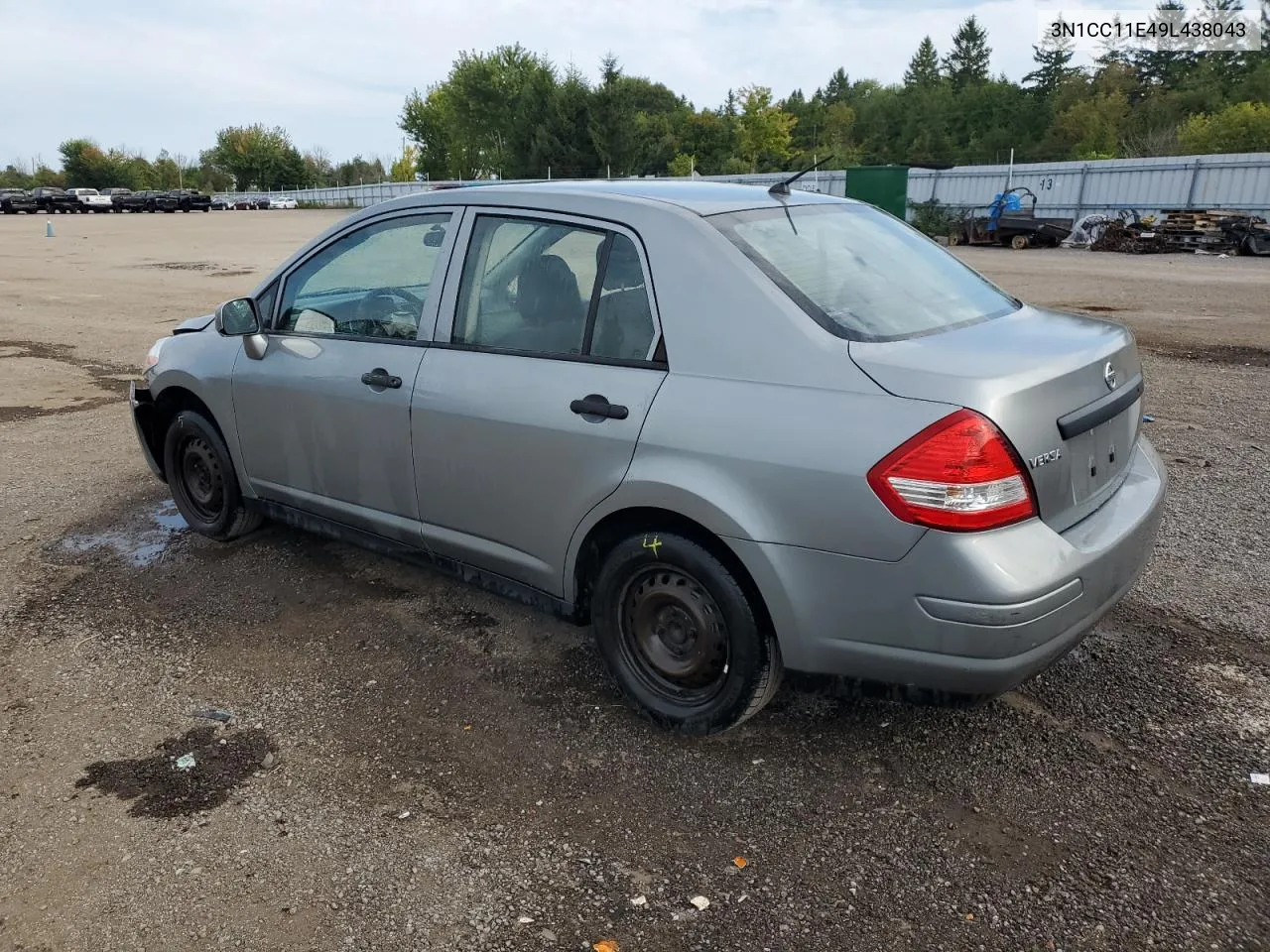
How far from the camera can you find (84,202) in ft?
214

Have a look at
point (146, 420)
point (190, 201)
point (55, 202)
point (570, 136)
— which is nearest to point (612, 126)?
point (570, 136)

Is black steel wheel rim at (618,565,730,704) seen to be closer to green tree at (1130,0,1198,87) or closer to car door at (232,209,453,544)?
car door at (232,209,453,544)

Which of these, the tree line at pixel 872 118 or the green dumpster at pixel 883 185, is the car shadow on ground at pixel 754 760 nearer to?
the green dumpster at pixel 883 185

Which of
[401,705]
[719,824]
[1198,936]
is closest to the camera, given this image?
[1198,936]

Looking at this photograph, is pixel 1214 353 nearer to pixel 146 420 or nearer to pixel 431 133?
pixel 146 420

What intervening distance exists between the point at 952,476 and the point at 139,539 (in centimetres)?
444

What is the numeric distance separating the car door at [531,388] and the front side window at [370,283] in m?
0.22

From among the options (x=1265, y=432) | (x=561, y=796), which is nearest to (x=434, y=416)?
(x=561, y=796)

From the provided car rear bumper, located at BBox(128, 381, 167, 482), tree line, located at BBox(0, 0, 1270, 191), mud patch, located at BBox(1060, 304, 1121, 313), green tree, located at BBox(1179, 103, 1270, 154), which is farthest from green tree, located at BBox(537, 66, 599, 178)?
car rear bumper, located at BBox(128, 381, 167, 482)

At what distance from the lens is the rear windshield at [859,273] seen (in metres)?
2.92

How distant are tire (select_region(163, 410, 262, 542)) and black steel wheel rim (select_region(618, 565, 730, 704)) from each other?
2554 millimetres

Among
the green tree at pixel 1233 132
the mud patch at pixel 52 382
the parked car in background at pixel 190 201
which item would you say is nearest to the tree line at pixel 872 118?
the green tree at pixel 1233 132

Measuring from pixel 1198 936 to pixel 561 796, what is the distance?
1709 mm

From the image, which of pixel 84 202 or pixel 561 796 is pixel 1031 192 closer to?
pixel 561 796
